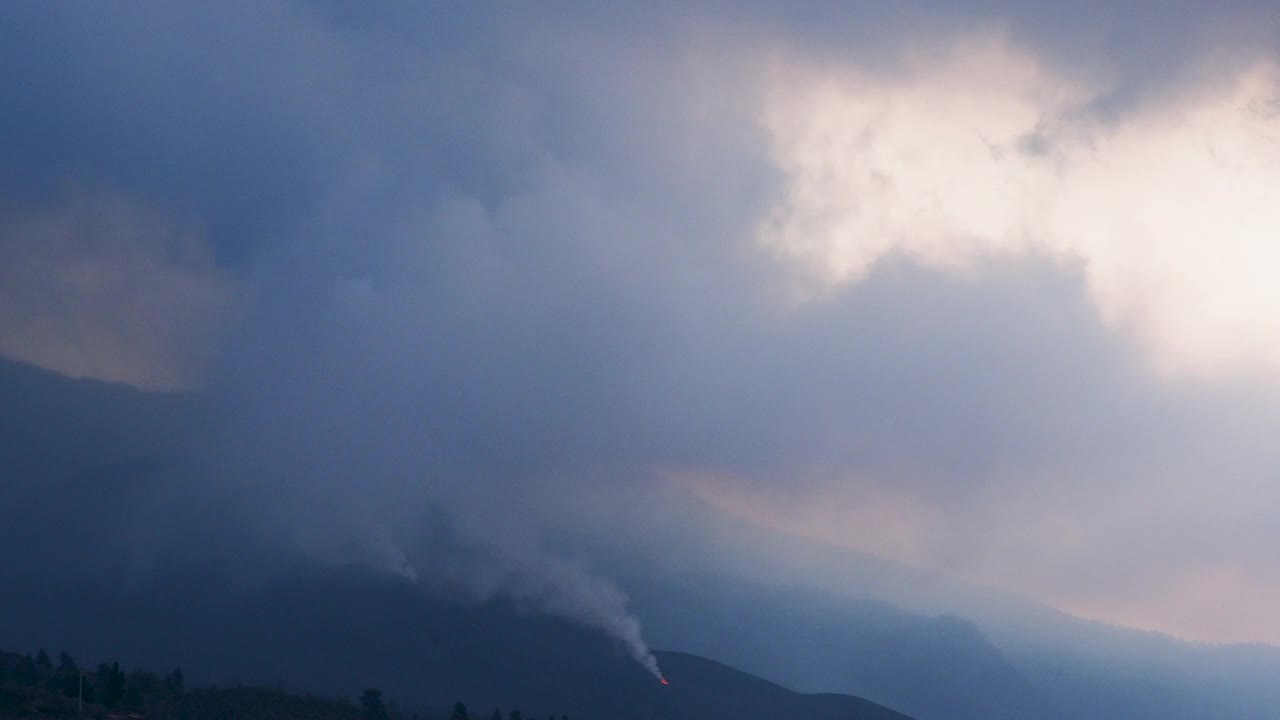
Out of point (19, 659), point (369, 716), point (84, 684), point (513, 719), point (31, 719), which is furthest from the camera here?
point (513, 719)

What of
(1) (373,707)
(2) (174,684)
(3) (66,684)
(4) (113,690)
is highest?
(2) (174,684)

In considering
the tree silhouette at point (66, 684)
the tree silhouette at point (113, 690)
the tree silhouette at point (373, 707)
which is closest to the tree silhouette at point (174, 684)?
the tree silhouette at point (66, 684)

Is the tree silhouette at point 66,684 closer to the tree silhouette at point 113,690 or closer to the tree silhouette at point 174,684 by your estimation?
the tree silhouette at point 113,690

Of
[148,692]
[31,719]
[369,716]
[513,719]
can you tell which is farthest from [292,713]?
[513,719]

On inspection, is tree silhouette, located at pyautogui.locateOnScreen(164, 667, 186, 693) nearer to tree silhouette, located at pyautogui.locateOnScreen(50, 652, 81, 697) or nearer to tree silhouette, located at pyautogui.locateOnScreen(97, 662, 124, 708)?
tree silhouette, located at pyautogui.locateOnScreen(50, 652, 81, 697)

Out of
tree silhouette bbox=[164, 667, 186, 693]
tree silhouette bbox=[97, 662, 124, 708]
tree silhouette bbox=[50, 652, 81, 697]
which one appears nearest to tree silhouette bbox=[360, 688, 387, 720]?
tree silhouette bbox=[164, 667, 186, 693]

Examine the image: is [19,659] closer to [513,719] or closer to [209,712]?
[209,712]

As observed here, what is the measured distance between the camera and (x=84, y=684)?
119938 millimetres

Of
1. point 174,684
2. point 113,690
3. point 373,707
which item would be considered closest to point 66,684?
point 113,690

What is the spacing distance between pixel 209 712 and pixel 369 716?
51.8 feet

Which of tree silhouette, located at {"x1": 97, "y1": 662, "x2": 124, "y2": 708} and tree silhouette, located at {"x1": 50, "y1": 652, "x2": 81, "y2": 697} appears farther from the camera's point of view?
tree silhouette, located at {"x1": 50, "y1": 652, "x2": 81, "y2": 697}

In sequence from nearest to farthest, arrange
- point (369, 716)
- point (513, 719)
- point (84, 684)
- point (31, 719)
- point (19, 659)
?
point (31, 719), point (84, 684), point (369, 716), point (19, 659), point (513, 719)

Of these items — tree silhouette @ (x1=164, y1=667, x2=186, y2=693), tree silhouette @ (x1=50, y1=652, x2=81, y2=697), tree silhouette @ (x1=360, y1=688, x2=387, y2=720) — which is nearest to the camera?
tree silhouette @ (x1=50, y1=652, x2=81, y2=697)

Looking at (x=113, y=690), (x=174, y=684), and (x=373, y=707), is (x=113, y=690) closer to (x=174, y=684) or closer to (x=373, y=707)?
(x=373, y=707)
